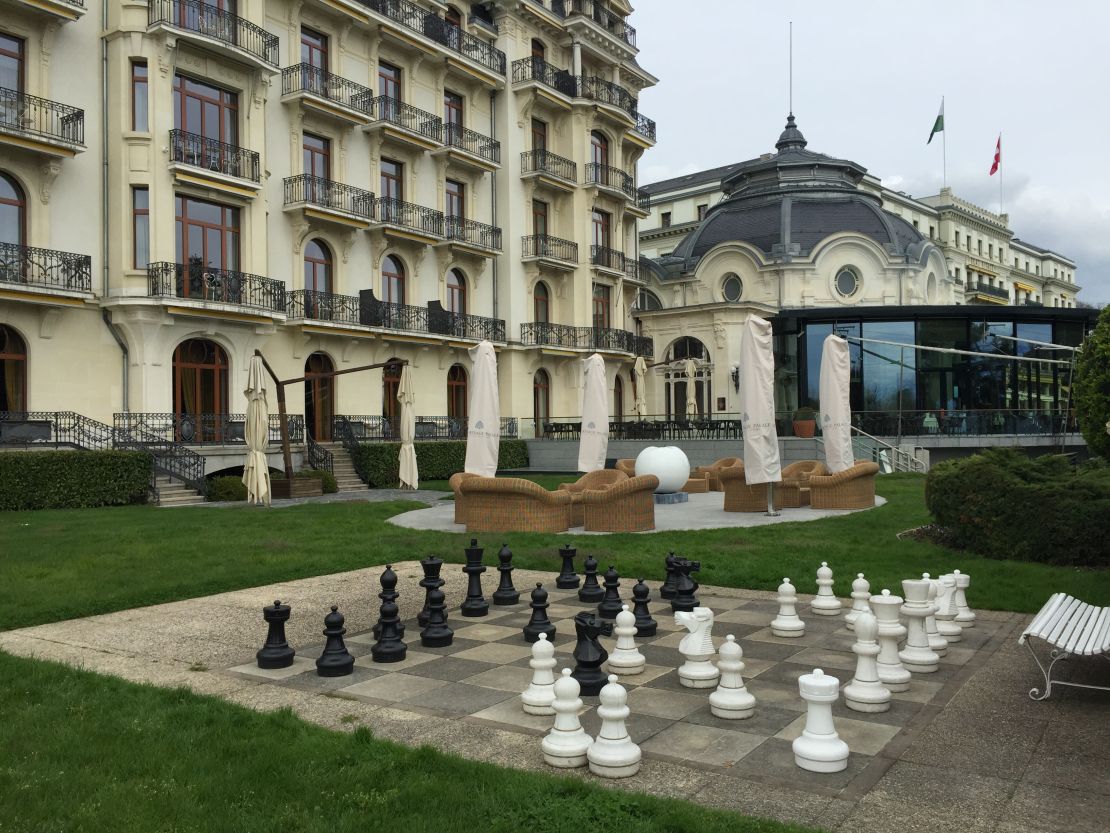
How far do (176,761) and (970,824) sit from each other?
3.89 meters

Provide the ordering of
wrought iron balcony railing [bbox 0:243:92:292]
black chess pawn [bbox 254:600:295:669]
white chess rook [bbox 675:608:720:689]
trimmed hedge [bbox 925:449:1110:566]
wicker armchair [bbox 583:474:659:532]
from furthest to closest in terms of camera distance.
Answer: wrought iron balcony railing [bbox 0:243:92:292] < wicker armchair [bbox 583:474:659:532] < trimmed hedge [bbox 925:449:1110:566] < black chess pawn [bbox 254:600:295:669] < white chess rook [bbox 675:608:720:689]

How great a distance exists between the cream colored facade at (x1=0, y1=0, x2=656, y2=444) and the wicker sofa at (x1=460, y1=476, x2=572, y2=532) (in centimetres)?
1490

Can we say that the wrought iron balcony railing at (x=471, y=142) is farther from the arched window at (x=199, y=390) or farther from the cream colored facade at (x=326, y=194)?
the arched window at (x=199, y=390)

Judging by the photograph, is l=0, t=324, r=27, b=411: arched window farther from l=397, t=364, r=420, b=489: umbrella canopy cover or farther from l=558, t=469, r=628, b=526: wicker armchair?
l=558, t=469, r=628, b=526: wicker armchair

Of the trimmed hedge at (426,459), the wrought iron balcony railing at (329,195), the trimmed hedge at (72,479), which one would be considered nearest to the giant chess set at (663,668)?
the trimmed hedge at (72,479)

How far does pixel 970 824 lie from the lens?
394 centimetres

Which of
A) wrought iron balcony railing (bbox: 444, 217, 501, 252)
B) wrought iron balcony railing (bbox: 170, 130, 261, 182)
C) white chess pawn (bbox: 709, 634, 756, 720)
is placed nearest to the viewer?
white chess pawn (bbox: 709, 634, 756, 720)

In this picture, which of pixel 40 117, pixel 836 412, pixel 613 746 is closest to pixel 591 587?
pixel 613 746

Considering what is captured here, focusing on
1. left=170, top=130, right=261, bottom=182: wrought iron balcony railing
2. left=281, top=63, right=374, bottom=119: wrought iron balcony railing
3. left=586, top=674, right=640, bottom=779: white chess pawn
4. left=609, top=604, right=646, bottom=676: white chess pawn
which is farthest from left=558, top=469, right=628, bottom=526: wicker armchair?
left=281, top=63, right=374, bottom=119: wrought iron balcony railing

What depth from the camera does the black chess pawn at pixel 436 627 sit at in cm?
720

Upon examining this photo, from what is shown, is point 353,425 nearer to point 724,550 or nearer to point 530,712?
point 724,550

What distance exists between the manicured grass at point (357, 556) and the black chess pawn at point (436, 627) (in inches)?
144

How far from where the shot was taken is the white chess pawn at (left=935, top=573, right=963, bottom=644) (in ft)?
23.8

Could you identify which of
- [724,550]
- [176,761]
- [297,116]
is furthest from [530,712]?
[297,116]
